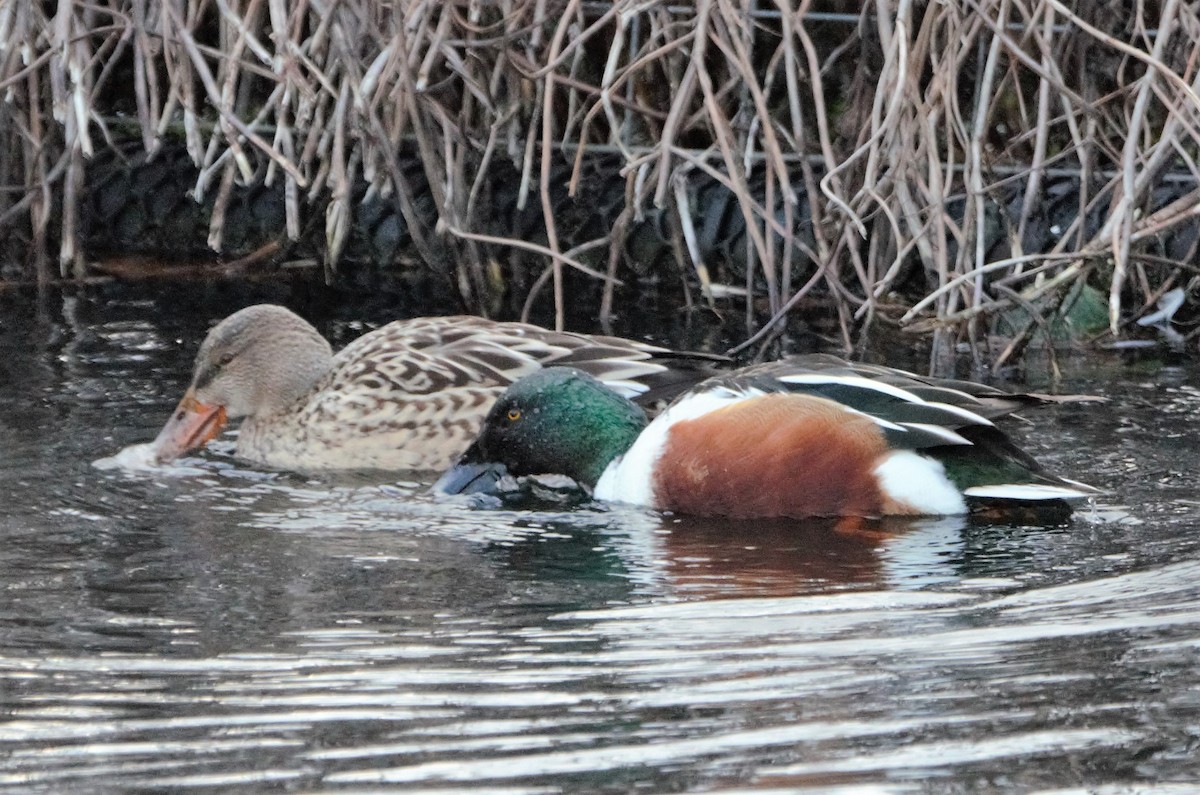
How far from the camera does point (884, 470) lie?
482 cm

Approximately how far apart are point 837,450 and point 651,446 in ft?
1.64

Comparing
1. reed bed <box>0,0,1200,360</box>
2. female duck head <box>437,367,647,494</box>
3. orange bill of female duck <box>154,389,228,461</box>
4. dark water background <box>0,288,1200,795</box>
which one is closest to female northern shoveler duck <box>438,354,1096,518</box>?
dark water background <box>0,288,1200,795</box>

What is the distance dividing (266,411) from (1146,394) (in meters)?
2.73

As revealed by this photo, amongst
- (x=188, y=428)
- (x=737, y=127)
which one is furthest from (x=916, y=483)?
(x=737, y=127)

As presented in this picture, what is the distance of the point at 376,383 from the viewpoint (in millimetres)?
5750

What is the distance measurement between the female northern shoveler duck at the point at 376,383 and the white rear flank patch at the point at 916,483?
3.32 feet

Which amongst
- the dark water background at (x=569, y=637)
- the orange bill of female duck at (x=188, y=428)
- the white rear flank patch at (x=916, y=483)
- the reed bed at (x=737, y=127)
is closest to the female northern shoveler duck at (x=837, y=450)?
the white rear flank patch at (x=916, y=483)

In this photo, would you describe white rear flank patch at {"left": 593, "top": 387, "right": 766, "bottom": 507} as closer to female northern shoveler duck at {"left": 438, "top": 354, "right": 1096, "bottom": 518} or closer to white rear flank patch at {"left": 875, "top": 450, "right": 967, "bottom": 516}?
female northern shoveler duck at {"left": 438, "top": 354, "right": 1096, "bottom": 518}

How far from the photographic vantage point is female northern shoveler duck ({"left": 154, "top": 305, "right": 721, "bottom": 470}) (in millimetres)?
5629

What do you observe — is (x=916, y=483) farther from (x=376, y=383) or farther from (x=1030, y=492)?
(x=376, y=383)

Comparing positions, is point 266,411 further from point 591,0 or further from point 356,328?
point 591,0

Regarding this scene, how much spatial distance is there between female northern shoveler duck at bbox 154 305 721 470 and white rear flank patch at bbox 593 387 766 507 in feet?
1.81

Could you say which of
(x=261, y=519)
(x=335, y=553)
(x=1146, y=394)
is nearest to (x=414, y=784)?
(x=335, y=553)

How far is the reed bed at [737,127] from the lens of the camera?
5.84 m
